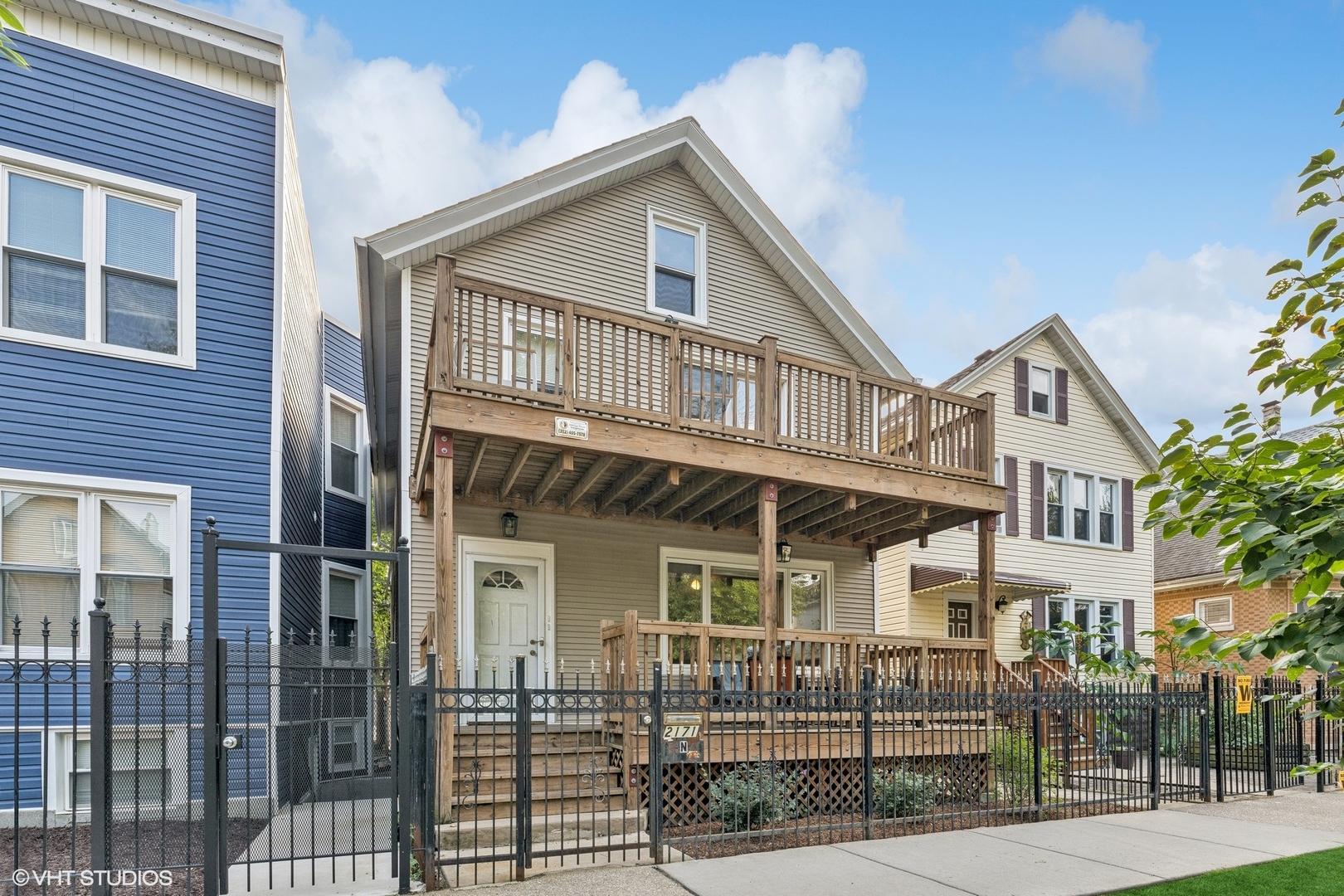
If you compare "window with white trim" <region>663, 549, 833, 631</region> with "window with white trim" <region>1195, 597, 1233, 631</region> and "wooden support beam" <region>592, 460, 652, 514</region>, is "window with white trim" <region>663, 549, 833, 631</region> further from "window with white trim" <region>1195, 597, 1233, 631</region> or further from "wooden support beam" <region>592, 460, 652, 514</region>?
"window with white trim" <region>1195, 597, 1233, 631</region>

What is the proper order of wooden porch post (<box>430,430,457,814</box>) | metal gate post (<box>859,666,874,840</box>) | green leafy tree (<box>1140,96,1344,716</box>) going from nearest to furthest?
green leafy tree (<box>1140,96,1344,716</box>)
wooden porch post (<box>430,430,457,814</box>)
metal gate post (<box>859,666,874,840</box>)

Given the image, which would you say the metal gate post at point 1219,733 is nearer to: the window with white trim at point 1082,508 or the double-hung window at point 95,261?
the window with white trim at point 1082,508

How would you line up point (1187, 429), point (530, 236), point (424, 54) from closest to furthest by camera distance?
point (1187, 429)
point (530, 236)
point (424, 54)

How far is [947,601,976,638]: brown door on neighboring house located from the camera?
61.3 ft

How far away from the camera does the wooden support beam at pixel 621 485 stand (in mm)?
10039

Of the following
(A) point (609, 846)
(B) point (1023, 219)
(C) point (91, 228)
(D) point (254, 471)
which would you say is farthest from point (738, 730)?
(B) point (1023, 219)

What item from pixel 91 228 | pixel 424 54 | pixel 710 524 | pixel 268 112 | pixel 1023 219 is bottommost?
pixel 710 524

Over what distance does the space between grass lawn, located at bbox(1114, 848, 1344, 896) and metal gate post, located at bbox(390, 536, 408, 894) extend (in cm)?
517

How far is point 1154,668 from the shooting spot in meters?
18.9

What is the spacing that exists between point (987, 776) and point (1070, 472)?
11.6m

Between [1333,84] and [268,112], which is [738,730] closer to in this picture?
[1333,84]

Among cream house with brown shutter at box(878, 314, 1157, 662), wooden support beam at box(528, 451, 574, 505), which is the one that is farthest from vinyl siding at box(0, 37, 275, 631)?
cream house with brown shutter at box(878, 314, 1157, 662)

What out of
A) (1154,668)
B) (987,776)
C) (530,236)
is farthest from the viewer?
(1154,668)

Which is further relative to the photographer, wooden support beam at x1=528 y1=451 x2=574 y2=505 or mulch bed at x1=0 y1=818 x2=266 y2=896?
wooden support beam at x1=528 y1=451 x2=574 y2=505
